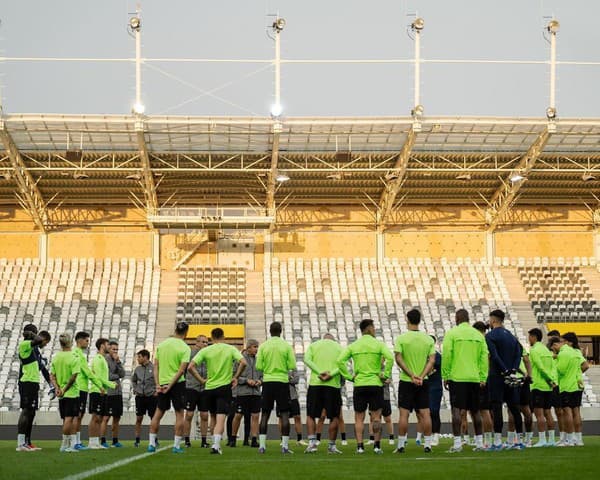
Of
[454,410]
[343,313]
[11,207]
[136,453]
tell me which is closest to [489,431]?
[454,410]

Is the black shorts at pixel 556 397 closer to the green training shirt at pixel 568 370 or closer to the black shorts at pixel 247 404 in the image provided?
the green training shirt at pixel 568 370

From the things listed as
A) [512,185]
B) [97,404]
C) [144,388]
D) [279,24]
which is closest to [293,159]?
[279,24]

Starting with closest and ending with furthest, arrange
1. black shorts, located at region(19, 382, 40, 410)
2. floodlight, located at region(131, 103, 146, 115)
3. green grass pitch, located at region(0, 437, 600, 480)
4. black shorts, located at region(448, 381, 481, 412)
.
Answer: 1. green grass pitch, located at region(0, 437, 600, 480)
2. black shorts, located at region(448, 381, 481, 412)
3. black shorts, located at region(19, 382, 40, 410)
4. floodlight, located at region(131, 103, 146, 115)

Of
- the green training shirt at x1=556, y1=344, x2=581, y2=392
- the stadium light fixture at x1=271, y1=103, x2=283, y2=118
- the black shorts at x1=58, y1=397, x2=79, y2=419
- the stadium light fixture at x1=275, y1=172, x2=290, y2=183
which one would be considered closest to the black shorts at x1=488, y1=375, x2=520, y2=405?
the green training shirt at x1=556, y1=344, x2=581, y2=392

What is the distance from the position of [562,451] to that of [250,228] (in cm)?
2857

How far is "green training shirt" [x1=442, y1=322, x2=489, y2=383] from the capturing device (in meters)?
16.3

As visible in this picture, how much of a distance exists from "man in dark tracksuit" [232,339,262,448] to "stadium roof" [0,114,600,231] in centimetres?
1729

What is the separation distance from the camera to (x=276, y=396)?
56.8 feet

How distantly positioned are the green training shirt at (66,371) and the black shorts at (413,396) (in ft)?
16.5

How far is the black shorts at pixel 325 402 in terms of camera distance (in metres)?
17.3

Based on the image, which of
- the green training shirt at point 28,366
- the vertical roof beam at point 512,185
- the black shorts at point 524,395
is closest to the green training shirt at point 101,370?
the green training shirt at point 28,366

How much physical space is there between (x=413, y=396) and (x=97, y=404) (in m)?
6.07

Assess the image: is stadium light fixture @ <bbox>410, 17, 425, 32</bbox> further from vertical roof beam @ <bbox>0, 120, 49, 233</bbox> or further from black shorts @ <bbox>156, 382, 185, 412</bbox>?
black shorts @ <bbox>156, 382, 185, 412</bbox>

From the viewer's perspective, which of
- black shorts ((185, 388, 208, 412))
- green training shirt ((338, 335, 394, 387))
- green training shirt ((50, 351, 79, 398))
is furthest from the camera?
green training shirt ((50, 351, 79, 398))
